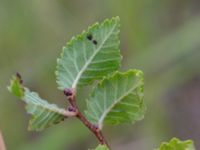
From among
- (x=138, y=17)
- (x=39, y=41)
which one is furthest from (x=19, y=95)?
(x=39, y=41)

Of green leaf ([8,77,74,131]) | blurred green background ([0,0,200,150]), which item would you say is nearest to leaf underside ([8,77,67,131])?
green leaf ([8,77,74,131])

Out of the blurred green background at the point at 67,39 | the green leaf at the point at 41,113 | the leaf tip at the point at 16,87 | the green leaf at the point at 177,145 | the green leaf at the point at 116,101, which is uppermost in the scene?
the leaf tip at the point at 16,87

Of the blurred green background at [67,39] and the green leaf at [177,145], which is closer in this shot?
the green leaf at [177,145]

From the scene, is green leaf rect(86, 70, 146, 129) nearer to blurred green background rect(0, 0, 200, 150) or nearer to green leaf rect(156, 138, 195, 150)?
green leaf rect(156, 138, 195, 150)

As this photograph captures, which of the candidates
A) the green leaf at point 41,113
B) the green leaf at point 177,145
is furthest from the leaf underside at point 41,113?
the green leaf at point 177,145

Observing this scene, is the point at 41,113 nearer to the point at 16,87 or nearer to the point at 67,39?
the point at 16,87

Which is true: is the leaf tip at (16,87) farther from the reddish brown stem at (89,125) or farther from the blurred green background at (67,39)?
the blurred green background at (67,39)

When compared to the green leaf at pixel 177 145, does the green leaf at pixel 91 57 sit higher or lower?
higher
